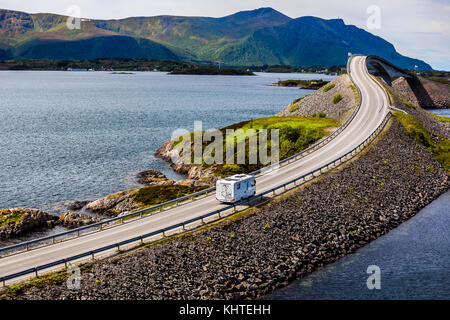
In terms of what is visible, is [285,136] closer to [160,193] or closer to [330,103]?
[330,103]

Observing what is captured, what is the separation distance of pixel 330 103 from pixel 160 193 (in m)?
60.6

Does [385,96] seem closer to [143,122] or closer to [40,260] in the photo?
[143,122]

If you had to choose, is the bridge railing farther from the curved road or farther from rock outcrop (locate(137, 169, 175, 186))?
rock outcrop (locate(137, 169, 175, 186))

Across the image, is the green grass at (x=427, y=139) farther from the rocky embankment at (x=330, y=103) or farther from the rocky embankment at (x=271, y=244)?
the rocky embankment at (x=271, y=244)

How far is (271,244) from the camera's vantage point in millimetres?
40500

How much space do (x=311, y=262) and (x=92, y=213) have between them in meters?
31.1

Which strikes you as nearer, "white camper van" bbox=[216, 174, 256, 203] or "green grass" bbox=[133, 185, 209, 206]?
"white camper van" bbox=[216, 174, 256, 203]

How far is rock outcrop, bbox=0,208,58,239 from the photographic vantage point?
50312mm

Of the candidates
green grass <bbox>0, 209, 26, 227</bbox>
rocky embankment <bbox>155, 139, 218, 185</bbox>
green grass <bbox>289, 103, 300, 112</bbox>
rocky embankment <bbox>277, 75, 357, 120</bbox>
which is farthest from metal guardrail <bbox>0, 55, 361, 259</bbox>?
green grass <bbox>289, 103, 300, 112</bbox>

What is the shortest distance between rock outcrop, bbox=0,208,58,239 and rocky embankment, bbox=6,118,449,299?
22.4 metres

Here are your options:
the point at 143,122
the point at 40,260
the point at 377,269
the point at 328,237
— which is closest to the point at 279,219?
the point at 328,237

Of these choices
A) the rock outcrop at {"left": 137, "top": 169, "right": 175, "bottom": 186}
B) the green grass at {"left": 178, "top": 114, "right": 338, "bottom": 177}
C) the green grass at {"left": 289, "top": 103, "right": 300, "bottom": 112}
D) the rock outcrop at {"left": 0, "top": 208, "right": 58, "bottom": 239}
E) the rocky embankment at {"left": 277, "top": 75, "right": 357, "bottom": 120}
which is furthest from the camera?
the green grass at {"left": 289, "top": 103, "right": 300, "bottom": 112}
